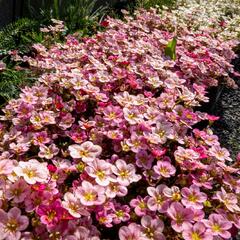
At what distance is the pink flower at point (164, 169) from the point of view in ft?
6.01

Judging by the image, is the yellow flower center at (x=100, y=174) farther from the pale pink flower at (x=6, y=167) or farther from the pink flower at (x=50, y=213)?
the pale pink flower at (x=6, y=167)

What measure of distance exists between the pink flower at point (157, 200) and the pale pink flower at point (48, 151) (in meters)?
0.46

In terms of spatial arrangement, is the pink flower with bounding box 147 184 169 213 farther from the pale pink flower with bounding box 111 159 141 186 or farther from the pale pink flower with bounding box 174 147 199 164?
the pale pink flower with bounding box 174 147 199 164

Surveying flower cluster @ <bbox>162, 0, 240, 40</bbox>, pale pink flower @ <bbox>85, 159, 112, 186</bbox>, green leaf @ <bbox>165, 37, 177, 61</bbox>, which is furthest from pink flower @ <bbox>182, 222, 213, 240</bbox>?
flower cluster @ <bbox>162, 0, 240, 40</bbox>

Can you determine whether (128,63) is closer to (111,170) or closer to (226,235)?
(111,170)

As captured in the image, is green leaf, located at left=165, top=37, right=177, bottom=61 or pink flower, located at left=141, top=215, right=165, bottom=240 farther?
green leaf, located at left=165, top=37, right=177, bottom=61

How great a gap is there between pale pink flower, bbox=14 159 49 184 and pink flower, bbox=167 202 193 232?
1.59 ft

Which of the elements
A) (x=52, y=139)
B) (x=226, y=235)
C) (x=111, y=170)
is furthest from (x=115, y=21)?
(x=226, y=235)

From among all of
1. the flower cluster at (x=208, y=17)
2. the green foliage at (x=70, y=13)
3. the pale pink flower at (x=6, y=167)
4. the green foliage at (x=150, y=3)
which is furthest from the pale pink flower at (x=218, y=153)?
the green foliage at (x=150, y=3)

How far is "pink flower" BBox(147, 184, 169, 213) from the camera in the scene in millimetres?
1667

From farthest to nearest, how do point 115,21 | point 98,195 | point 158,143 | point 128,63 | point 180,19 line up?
1. point 180,19
2. point 115,21
3. point 128,63
4. point 158,143
5. point 98,195

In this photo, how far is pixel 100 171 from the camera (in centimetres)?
171

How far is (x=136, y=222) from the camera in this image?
5.56ft

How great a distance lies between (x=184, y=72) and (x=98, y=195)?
1569 millimetres
